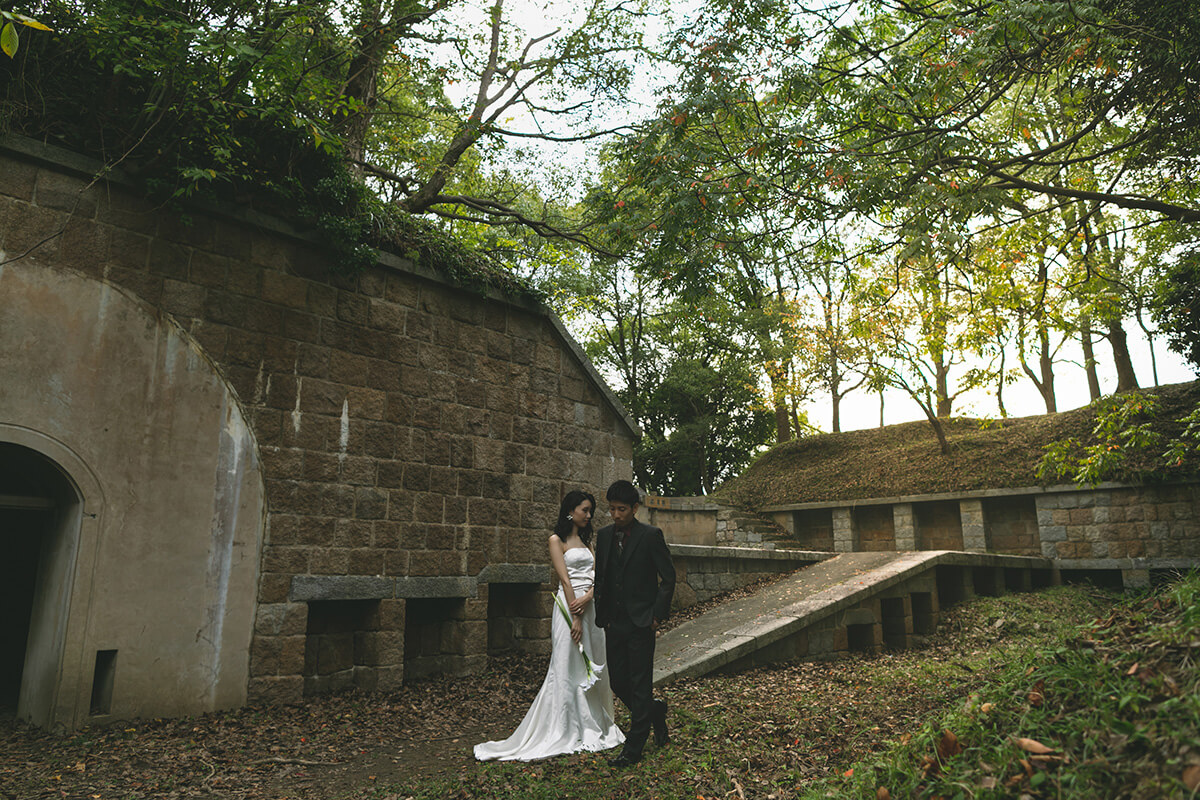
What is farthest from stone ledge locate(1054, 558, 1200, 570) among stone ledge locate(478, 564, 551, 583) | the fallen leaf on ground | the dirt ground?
the fallen leaf on ground

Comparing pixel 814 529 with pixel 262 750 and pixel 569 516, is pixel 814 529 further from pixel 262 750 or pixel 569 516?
pixel 262 750

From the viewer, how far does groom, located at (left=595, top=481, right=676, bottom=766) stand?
16.4 feet

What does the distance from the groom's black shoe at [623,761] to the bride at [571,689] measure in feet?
1.21

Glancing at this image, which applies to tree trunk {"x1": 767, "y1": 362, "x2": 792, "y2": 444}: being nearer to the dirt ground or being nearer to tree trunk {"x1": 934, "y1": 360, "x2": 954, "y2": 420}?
tree trunk {"x1": 934, "y1": 360, "x2": 954, "y2": 420}

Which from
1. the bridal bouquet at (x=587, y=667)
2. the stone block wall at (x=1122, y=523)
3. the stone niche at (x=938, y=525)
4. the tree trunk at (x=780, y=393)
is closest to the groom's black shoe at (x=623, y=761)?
the bridal bouquet at (x=587, y=667)

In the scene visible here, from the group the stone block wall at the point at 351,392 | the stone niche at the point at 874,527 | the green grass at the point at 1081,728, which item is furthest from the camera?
the stone niche at the point at 874,527

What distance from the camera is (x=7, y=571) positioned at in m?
7.41

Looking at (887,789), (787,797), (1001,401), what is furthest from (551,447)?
(1001,401)

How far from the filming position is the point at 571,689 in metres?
5.27

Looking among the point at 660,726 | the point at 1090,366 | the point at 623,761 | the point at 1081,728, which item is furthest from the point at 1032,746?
the point at 1090,366

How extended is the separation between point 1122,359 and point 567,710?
727 inches

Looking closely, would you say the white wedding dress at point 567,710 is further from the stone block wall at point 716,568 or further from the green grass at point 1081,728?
the stone block wall at point 716,568

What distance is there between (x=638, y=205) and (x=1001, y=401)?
17958 millimetres

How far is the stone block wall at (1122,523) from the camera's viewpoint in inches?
504
